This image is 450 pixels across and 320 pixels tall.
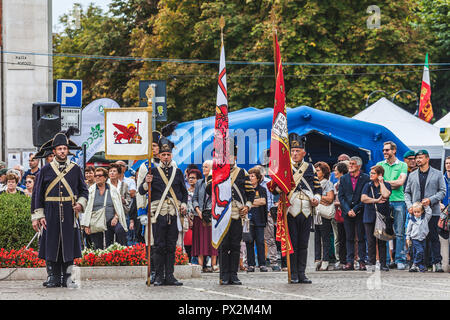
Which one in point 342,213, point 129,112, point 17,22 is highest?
point 17,22

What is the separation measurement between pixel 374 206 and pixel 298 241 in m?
3.50

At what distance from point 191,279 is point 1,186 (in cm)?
585

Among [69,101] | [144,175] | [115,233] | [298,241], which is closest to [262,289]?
[298,241]

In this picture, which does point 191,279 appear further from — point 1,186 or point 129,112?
point 1,186

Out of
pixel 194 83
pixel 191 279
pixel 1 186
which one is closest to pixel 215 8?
→ pixel 194 83

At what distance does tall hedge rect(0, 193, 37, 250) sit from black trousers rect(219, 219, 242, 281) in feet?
12.8

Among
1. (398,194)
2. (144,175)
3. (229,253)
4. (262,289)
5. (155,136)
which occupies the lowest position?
(262,289)

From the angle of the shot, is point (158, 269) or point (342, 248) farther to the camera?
point (342, 248)

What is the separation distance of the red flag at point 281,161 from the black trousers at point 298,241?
0.15 m

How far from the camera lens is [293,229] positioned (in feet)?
45.3

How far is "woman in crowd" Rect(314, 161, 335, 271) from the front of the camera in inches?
682

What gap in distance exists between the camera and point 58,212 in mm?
13656

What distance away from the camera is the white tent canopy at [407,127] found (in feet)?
86.2

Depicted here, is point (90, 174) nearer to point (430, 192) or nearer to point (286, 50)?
point (430, 192)
